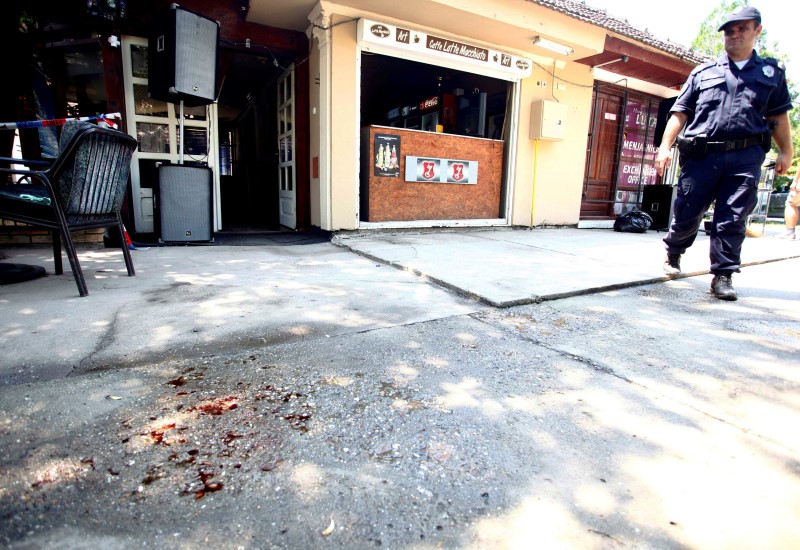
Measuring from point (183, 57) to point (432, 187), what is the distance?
3485mm

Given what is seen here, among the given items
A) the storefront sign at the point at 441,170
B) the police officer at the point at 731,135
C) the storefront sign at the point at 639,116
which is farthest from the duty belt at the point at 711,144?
the storefront sign at the point at 639,116

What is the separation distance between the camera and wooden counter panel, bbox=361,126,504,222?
5945 mm

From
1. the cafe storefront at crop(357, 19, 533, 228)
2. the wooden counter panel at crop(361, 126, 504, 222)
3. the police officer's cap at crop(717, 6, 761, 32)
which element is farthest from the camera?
the wooden counter panel at crop(361, 126, 504, 222)

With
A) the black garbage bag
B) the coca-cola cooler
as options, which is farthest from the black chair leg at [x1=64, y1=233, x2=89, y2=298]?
the black garbage bag

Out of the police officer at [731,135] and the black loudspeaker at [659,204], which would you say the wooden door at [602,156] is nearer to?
the black loudspeaker at [659,204]

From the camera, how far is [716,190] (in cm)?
305

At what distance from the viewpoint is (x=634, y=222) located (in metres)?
7.66

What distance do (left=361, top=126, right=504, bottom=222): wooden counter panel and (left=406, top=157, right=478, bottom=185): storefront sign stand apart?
63 mm

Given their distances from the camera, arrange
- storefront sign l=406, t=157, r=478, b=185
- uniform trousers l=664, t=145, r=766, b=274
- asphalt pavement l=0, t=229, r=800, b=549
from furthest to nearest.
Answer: storefront sign l=406, t=157, r=478, b=185 → uniform trousers l=664, t=145, r=766, b=274 → asphalt pavement l=0, t=229, r=800, b=549

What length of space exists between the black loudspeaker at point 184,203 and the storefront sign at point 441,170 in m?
2.69

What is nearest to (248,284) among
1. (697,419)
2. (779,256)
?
(697,419)

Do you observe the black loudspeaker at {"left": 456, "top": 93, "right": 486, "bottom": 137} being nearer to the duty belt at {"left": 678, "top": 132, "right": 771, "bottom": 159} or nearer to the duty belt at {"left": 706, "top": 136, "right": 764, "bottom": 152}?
the duty belt at {"left": 678, "top": 132, "right": 771, "bottom": 159}

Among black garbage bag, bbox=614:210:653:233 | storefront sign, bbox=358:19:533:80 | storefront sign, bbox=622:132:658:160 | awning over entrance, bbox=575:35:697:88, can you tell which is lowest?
black garbage bag, bbox=614:210:653:233

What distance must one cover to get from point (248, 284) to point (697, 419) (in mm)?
2627
